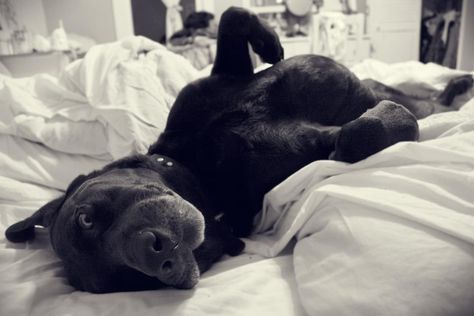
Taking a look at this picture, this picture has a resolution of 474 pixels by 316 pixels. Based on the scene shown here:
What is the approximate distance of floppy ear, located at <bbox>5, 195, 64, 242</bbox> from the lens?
2.39ft

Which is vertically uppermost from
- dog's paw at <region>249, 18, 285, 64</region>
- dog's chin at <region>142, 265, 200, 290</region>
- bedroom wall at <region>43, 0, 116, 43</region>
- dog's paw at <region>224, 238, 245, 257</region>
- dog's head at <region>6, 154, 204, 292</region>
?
bedroom wall at <region>43, 0, 116, 43</region>

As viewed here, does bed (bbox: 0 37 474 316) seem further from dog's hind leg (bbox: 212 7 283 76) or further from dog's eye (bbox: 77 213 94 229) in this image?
dog's hind leg (bbox: 212 7 283 76)

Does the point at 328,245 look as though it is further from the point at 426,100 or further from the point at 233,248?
the point at 426,100

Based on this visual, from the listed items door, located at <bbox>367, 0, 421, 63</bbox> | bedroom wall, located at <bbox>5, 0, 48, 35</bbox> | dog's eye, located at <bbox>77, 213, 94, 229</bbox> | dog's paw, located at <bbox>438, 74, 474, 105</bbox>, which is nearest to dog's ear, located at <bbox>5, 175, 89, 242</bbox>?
dog's eye, located at <bbox>77, 213, 94, 229</bbox>

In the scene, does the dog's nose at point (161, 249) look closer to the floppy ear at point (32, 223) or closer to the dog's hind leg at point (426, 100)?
the floppy ear at point (32, 223)

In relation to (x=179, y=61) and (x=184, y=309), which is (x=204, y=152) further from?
(x=179, y=61)

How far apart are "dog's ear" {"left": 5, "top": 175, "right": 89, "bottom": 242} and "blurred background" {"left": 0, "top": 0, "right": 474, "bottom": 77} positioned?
78.2 inches

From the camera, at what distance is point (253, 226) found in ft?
2.78

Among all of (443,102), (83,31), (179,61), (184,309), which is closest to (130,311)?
(184,309)

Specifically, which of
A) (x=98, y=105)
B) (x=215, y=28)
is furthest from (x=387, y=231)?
(x=215, y=28)

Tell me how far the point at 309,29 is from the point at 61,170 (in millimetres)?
3474

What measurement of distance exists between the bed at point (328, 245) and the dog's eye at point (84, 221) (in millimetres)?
109

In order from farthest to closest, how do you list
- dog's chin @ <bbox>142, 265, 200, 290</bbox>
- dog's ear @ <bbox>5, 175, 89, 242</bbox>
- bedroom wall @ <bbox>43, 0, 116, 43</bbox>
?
1. bedroom wall @ <bbox>43, 0, 116, 43</bbox>
2. dog's ear @ <bbox>5, 175, 89, 242</bbox>
3. dog's chin @ <bbox>142, 265, 200, 290</bbox>

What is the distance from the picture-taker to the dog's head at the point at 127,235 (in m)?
0.54
